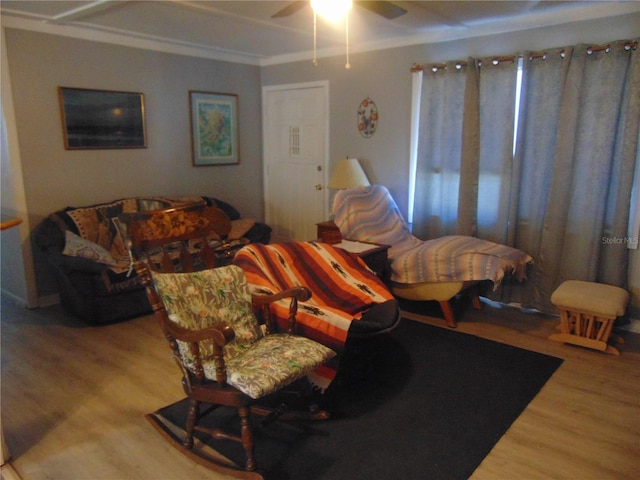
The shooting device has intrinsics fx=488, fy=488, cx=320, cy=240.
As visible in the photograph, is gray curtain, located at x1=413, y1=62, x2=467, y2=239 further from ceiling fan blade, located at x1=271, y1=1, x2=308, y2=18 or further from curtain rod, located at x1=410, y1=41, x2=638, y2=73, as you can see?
ceiling fan blade, located at x1=271, y1=1, x2=308, y2=18

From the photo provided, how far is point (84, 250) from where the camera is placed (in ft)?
12.6

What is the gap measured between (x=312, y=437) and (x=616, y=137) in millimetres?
2950

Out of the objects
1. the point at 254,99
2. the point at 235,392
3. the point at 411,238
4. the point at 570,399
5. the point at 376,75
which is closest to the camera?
the point at 235,392

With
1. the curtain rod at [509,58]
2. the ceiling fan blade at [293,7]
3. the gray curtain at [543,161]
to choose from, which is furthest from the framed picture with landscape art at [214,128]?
the ceiling fan blade at [293,7]

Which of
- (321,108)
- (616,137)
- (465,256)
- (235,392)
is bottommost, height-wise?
(235,392)

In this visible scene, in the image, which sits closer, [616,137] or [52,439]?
[52,439]

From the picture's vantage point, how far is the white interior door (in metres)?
5.39

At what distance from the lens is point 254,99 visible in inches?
227

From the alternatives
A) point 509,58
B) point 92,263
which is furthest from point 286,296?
point 509,58

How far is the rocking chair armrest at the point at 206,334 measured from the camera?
2003 millimetres

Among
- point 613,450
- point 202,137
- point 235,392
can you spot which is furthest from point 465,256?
point 202,137

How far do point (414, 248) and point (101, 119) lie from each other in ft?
9.97

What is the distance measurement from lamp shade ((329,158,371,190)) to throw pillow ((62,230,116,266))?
2086 mm

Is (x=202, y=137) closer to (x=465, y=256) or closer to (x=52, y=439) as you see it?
(x=465, y=256)
